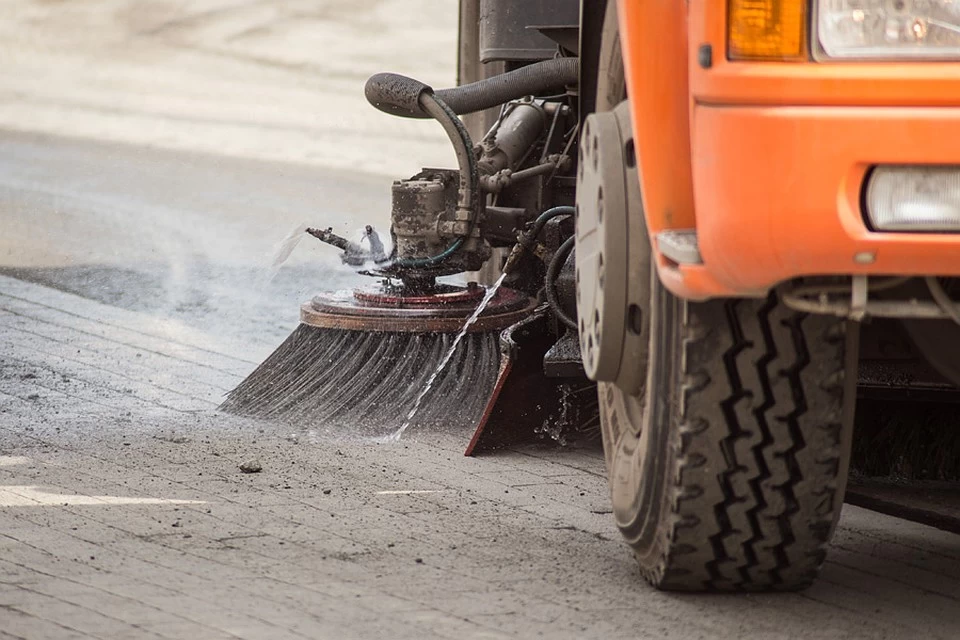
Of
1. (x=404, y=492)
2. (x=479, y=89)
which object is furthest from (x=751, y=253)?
(x=479, y=89)

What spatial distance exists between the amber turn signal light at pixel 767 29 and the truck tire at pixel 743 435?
56 centimetres

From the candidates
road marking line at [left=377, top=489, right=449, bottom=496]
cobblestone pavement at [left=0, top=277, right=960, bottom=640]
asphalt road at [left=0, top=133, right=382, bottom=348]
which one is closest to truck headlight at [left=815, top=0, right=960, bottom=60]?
cobblestone pavement at [left=0, top=277, right=960, bottom=640]

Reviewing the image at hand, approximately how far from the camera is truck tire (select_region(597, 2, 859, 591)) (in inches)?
115

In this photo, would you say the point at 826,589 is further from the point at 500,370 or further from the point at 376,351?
the point at 376,351

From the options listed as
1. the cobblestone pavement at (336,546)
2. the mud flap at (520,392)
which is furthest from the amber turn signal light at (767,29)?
the mud flap at (520,392)

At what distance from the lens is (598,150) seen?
3127 millimetres

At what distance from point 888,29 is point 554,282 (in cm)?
227

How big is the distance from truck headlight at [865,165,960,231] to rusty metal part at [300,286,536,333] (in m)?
2.82

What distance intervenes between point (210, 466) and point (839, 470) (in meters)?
1.97

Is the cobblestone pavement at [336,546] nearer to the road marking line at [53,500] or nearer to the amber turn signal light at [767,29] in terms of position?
the road marking line at [53,500]

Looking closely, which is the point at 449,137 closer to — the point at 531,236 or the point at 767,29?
the point at 531,236

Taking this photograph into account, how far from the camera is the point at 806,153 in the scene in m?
2.39

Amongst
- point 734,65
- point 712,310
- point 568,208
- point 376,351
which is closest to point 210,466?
point 376,351

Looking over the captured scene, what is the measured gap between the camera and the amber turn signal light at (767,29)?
2.46 meters
